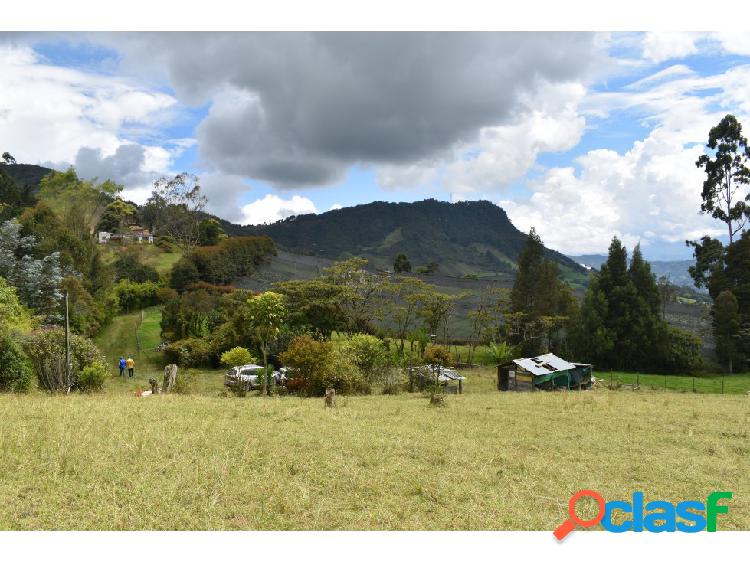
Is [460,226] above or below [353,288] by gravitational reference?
above

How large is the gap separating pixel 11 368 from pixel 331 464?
15165 millimetres

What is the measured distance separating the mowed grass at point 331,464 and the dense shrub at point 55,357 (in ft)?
9.40

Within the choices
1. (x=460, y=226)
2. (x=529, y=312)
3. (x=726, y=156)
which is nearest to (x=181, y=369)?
(x=529, y=312)

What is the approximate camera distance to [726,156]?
43812 millimetres

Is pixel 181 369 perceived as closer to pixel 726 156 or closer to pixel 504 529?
pixel 504 529

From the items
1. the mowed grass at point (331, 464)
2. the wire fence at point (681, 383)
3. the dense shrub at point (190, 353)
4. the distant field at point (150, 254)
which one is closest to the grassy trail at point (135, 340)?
the dense shrub at point (190, 353)

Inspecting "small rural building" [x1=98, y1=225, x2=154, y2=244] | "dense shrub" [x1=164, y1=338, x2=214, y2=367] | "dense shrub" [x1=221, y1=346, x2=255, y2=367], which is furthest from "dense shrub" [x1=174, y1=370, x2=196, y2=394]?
"small rural building" [x1=98, y1=225, x2=154, y2=244]

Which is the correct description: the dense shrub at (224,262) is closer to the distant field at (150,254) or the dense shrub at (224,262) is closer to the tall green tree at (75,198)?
the distant field at (150,254)

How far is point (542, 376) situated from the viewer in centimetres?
2517

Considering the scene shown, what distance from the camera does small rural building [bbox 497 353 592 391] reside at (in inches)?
995

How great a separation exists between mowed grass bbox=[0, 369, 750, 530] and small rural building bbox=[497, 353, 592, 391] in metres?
9.90

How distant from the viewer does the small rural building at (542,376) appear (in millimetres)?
25266

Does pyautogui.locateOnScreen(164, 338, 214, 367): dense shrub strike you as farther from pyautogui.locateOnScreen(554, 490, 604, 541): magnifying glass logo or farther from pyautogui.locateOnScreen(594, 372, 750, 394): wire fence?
pyautogui.locateOnScreen(554, 490, 604, 541): magnifying glass logo

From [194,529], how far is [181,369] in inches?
1066
